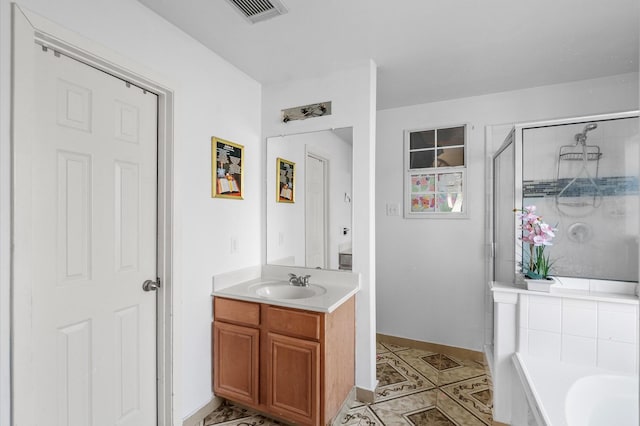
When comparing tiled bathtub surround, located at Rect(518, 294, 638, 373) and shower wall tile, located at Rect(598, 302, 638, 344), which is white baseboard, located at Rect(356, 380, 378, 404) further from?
shower wall tile, located at Rect(598, 302, 638, 344)

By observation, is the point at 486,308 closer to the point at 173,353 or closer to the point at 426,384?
the point at 426,384

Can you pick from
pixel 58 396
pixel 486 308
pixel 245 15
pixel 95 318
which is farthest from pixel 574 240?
pixel 486 308

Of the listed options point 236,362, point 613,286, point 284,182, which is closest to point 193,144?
point 284,182

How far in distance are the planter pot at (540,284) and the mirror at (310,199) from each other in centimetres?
115

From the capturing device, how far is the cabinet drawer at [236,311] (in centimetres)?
192

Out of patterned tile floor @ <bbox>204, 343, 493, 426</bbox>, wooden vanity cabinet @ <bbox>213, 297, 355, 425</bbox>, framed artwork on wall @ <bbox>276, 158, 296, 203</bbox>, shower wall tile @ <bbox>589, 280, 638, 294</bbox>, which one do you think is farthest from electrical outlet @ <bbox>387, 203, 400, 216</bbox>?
shower wall tile @ <bbox>589, 280, 638, 294</bbox>

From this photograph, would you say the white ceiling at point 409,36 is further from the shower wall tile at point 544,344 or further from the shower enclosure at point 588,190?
the shower wall tile at point 544,344

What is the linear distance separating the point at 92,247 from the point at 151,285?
37cm

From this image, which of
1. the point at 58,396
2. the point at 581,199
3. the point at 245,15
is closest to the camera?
the point at 581,199

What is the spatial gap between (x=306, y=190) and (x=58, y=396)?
1.74 m

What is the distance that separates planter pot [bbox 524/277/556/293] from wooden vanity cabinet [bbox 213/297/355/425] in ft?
3.20

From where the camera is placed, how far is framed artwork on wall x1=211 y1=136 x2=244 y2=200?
6.64 feet

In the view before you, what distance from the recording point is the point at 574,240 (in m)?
0.73

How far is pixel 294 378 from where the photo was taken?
1792 mm
